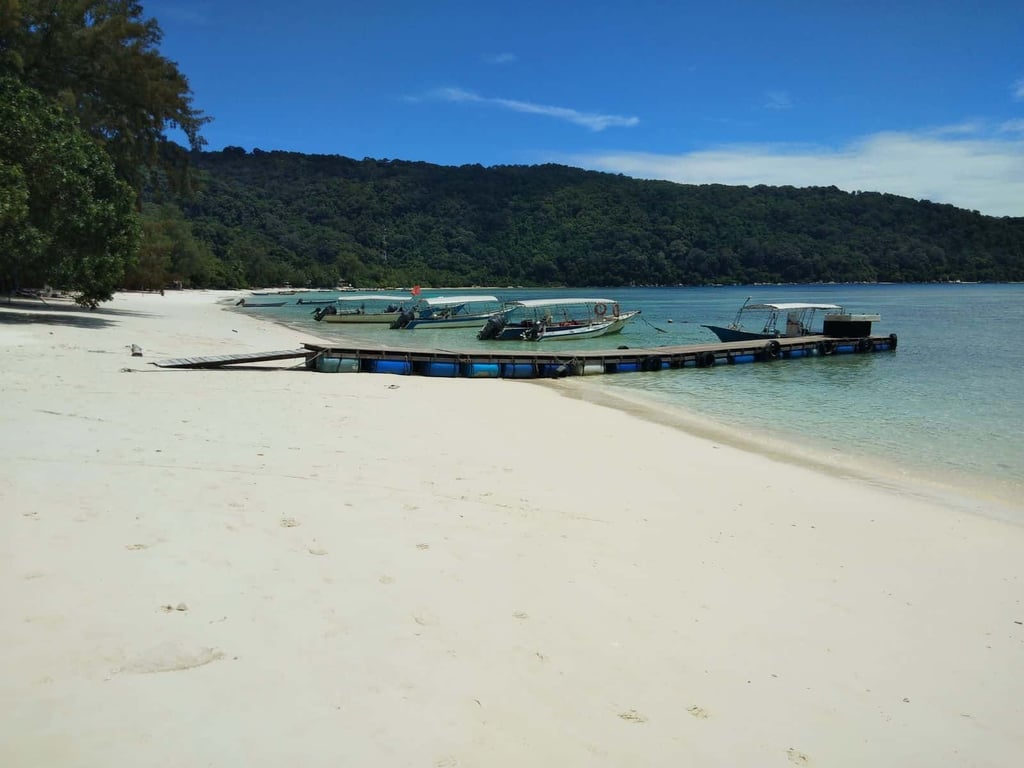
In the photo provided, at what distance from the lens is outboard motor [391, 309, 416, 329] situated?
140ft

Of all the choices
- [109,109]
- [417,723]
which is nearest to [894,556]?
[417,723]

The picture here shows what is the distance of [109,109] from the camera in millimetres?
31594

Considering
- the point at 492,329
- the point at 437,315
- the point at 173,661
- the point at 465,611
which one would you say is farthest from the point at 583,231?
the point at 173,661

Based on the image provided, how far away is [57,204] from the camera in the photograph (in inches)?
919

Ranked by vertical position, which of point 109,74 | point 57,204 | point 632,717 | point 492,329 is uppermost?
point 109,74

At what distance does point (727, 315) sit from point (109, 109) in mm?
49491

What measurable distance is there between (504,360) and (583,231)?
5559 inches

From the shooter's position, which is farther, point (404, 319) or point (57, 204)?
point (404, 319)

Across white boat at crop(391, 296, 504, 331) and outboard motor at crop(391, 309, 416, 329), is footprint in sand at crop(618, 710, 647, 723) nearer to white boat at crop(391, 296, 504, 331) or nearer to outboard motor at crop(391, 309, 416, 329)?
white boat at crop(391, 296, 504, 331)

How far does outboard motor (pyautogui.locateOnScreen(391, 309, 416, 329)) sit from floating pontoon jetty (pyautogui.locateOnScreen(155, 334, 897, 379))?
18.6m

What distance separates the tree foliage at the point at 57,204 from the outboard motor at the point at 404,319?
17.7 metres

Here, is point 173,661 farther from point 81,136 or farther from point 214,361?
point 81,136

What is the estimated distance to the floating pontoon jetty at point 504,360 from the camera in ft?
65.5

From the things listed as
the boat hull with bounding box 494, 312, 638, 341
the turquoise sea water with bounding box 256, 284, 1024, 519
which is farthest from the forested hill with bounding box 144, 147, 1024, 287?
the turquoise sea water with bounding box 256, 284, 1024, 519
